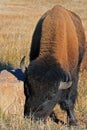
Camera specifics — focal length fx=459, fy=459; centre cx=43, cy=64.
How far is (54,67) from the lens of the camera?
267 inches

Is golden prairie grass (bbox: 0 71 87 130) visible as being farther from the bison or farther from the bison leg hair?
the bison

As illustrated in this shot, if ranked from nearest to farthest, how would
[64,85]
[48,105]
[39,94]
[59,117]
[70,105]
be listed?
[39,94]
[48,105]
[64,85]
[70,105]
[59,117]

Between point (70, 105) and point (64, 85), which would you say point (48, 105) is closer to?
point (64, 85)

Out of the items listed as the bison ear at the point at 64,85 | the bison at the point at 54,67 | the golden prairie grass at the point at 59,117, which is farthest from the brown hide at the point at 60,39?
the golden prairie grass at the point at 59,117

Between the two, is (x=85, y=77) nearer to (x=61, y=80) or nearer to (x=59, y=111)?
(x=59, y=111)

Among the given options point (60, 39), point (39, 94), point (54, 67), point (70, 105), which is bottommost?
point (70, 105)

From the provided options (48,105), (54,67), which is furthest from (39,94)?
(54,67)

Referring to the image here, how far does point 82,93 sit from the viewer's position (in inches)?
350

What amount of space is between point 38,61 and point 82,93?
7.48ft

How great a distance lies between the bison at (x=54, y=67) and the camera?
21.3ft

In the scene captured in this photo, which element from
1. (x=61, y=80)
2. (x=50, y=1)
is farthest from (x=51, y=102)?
(x=50, y=1)

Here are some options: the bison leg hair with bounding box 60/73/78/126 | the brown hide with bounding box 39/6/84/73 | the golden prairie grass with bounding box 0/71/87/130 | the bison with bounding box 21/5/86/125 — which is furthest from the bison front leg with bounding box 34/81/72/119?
the bison leg hair with bounding box 60/73/78/126

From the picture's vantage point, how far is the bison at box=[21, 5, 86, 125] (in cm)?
648

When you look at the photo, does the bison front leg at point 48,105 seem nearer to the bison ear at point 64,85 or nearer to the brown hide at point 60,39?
the bison ear at point 64,85
